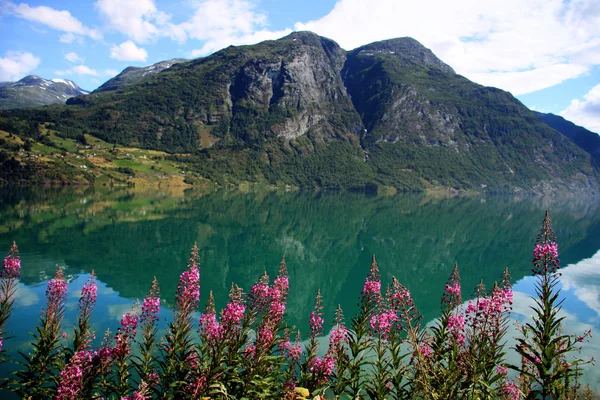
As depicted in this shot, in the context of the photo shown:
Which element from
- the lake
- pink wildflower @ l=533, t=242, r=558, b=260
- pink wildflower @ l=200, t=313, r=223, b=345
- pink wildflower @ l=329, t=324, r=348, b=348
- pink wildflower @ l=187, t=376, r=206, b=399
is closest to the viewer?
pink wildflower @ l=187, t=376, r=206, b=399

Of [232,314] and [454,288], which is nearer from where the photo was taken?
[232,314]

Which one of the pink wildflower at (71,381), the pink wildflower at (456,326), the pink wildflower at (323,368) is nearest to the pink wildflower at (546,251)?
the pink wildflower at (456,326)

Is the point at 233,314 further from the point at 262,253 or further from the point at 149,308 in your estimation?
the point at 262,253

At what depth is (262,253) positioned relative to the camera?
5550cm

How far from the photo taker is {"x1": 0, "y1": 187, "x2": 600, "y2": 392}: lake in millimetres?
34125

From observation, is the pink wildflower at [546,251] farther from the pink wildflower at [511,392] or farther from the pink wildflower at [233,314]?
the pink wildflower at [233,314]

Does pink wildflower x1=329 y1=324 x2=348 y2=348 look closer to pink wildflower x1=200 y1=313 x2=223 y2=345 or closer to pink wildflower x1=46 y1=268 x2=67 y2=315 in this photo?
pink wildflower x1=200 y1=313 x2=223 y2=345

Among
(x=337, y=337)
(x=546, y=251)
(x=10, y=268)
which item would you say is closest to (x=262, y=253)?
(x=337, y=337)

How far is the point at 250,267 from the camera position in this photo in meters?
47.1

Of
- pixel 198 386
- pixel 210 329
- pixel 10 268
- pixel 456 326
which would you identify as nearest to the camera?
pixel 198 386

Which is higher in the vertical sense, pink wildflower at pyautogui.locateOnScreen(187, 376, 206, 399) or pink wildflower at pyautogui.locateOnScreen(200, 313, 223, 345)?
pink wildflower at pyautogui.locateOnScreen(200, 313, 223, 345)

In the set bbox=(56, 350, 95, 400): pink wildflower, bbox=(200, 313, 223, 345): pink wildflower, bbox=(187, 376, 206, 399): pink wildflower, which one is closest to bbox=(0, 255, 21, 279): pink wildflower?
bbox=(56, 350, 95, 400): pink wildflower

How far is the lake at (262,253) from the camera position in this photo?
3412 cm

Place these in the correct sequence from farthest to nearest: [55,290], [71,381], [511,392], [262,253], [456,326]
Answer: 1. [262,253]
2. [511,392]
3. [456,326]
4. [55,290]
5. [71,381]
